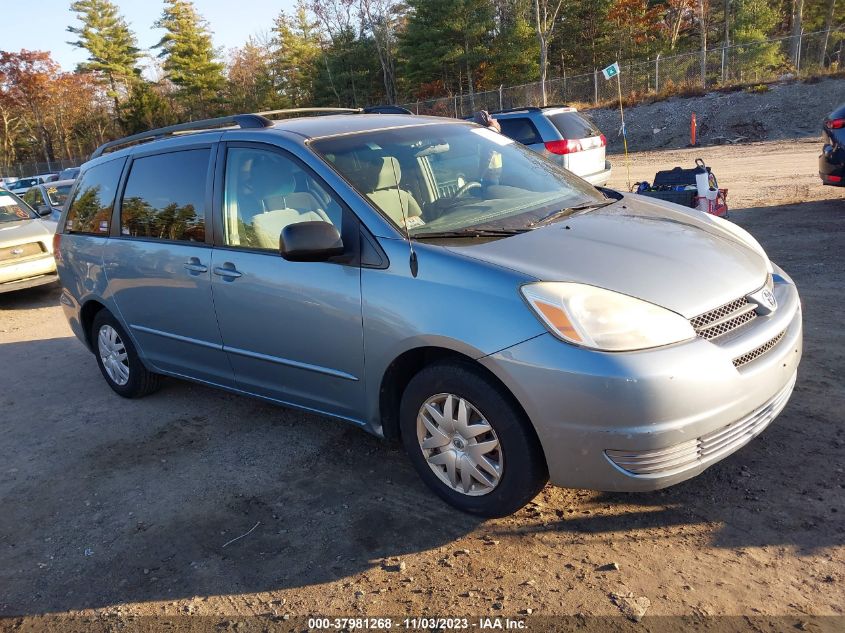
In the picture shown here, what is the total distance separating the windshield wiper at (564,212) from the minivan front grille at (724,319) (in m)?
0.98

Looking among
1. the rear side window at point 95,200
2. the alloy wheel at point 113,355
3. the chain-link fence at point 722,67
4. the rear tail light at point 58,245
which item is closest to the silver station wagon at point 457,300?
the rear side window at point 95,200

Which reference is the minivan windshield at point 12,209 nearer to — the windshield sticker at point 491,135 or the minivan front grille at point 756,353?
the windshield sticker at point 491,135

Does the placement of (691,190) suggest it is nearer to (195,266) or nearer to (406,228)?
(406,228)

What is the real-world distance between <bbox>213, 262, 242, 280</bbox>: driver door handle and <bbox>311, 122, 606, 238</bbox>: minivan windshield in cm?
85

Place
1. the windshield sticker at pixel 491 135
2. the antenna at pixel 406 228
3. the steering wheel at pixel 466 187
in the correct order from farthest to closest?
the windshield sticker at pixel 491 135 → the steering wheel at pixel 466 187 → the antenna at pixel 406 228

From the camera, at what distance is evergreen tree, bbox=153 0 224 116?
58562mm

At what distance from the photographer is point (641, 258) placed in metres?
3.11

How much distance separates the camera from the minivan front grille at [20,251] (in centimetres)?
936

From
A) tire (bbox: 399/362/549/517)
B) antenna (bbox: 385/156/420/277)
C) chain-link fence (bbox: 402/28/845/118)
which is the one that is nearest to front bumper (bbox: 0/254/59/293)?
antenna (bbox: 385/156/420/277)

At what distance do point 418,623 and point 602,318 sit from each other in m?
1.38

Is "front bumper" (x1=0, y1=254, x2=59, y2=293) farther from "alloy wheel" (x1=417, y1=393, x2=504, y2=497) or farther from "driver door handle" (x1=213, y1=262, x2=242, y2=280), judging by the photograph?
"alloy wheel" (x1=417, y1=393, x2=504, y2=497)

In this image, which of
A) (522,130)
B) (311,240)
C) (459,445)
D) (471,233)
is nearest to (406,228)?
(471,233)

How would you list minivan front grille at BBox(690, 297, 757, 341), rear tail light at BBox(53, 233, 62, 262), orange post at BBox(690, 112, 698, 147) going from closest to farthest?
minivan front grille at BBox(690, 297, 757, 341) → rear tail light at BBox(53, 233, 62, 262) → orange post at BBox(690, 112, 698, 147)

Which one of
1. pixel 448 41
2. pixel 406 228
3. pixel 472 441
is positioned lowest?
pixel 472 441
